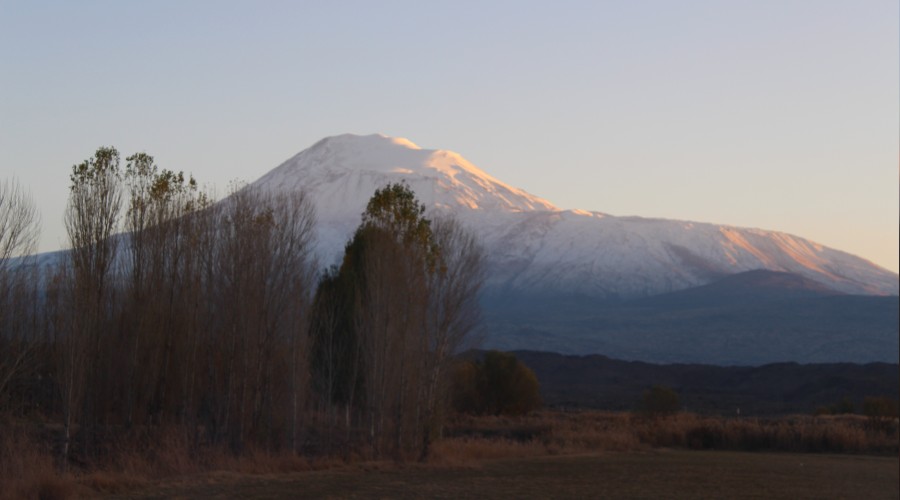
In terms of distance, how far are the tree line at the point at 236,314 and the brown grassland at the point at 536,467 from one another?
190cm

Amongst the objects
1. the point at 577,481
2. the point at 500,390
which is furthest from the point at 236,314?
the point at 500,390

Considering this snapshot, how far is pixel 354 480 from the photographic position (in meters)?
27.6

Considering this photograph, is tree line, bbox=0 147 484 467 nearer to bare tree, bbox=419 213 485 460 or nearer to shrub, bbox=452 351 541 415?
bare tree, bbox=419 213 485 460

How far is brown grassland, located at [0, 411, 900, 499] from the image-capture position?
78.7ft

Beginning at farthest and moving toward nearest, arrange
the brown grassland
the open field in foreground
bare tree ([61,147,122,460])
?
bare tree ([61,147,122,460])
the open field in foreground
the brown grassland

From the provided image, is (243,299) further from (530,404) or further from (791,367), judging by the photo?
(791,367)

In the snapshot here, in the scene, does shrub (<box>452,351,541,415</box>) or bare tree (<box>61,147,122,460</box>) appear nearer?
bare tree (<box>61,147,122,460</box>)

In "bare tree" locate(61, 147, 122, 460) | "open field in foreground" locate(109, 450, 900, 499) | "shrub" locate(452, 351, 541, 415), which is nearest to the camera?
→ "open field in foreground" locate(109, 450, 900, 499)

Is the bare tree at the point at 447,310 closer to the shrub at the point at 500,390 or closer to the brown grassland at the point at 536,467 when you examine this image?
the brown grassland at the point at 536,467

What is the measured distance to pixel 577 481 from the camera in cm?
2927

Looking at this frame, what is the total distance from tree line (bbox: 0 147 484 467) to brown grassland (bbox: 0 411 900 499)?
190cm

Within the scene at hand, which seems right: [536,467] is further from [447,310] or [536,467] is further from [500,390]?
[500,390]

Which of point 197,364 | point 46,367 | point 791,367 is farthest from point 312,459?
point 791,367

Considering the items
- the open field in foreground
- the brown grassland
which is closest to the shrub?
the brown grassland
